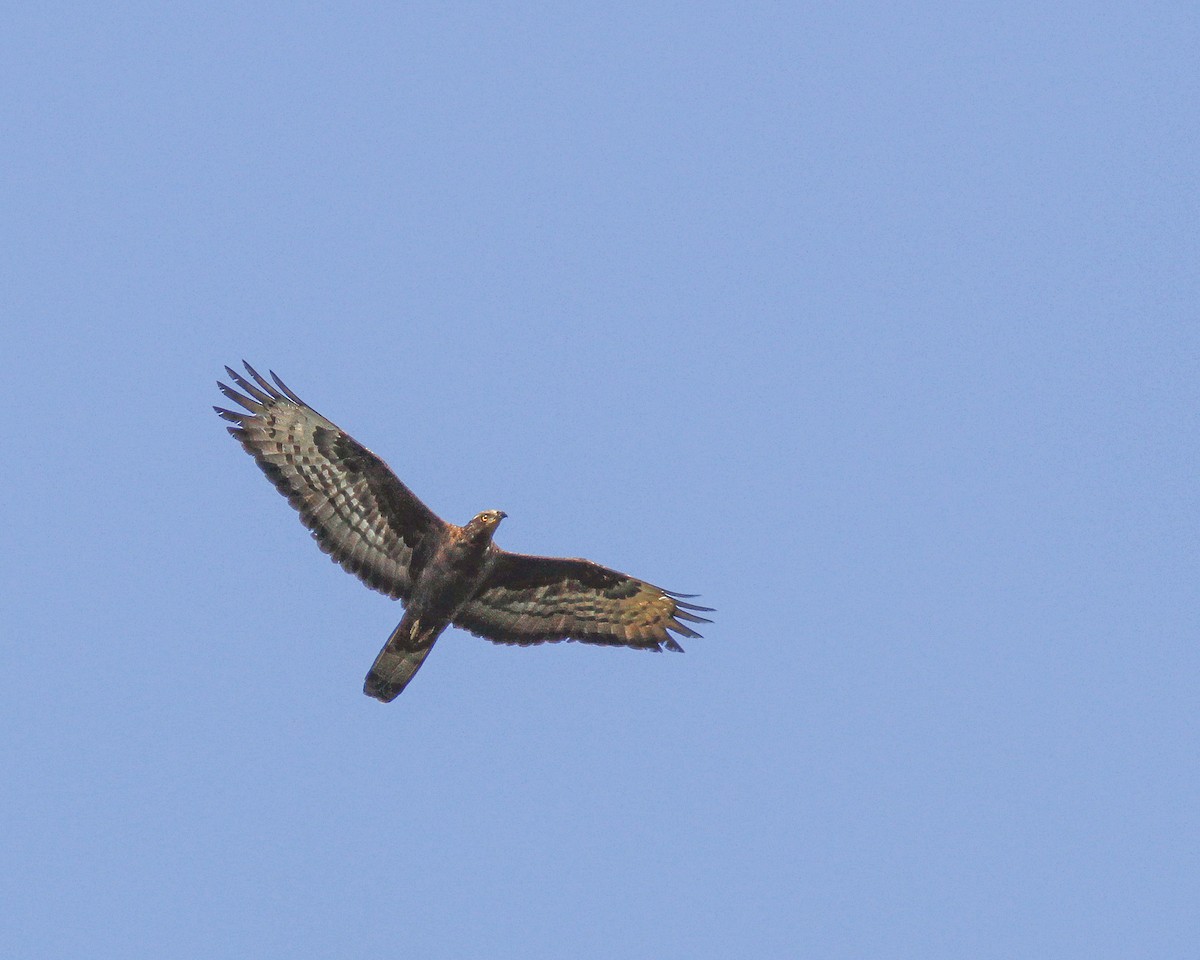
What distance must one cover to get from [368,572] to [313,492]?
1150 mm

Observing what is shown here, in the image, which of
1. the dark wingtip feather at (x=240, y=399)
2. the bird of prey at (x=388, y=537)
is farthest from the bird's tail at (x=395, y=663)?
the dark wingtip feather at (x=240, y=399)

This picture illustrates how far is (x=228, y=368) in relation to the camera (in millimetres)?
21562

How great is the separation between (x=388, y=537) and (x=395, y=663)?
4.96 ft

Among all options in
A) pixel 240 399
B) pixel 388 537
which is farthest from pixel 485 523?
pixel 240 399

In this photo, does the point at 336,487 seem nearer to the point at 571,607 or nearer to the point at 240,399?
the point at 240,399

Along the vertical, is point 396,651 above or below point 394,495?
below

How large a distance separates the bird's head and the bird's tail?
1278 millimetres

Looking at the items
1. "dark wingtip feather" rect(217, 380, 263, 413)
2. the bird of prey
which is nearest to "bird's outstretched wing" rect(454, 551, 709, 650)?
the bird of prey

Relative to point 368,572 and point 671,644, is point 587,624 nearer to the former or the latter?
point 671,644

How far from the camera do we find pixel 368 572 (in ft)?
71.6

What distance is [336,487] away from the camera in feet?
71.6

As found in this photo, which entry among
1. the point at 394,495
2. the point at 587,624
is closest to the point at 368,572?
the point at 394,495

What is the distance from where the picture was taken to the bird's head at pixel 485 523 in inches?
842

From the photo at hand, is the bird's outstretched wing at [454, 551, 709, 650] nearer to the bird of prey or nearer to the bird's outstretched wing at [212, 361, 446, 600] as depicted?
the bird of prey
